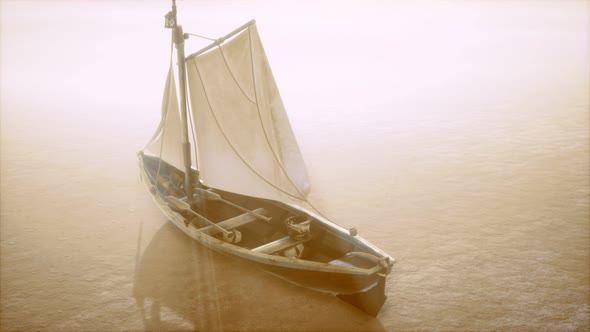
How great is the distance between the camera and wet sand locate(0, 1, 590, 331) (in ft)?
27.8

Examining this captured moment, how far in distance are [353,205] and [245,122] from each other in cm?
444

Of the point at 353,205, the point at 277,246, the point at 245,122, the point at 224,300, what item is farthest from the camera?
the point at 353,205

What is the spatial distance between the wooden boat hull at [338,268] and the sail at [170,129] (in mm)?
2824

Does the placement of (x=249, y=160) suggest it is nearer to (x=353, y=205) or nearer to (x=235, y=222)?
(x=235, y=222)

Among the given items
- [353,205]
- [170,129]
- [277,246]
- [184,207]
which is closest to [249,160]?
[184,207]

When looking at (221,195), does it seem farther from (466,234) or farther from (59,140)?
(59,140)

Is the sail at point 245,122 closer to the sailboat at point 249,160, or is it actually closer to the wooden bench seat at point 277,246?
the sailboat at point 249,160

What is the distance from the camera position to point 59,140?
19141 mm

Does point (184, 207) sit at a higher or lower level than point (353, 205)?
higher

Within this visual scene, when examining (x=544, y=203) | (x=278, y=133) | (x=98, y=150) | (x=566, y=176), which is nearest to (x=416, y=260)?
(x=278, y=133)

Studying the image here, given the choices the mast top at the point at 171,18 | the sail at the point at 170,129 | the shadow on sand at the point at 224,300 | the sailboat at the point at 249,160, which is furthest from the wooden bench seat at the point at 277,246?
the mast top at the point at 171,18

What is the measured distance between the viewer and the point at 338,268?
7742 millimetres

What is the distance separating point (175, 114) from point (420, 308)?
6.64 metres

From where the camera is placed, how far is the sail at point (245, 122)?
958 centimetres
